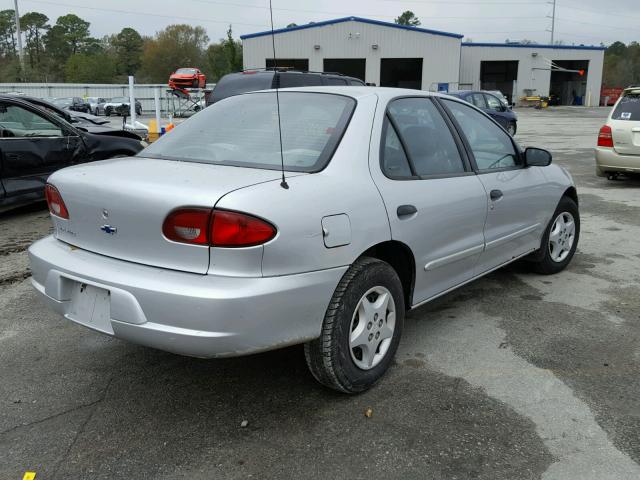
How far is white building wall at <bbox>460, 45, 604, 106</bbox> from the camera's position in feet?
177

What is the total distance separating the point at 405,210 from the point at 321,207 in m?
0.64

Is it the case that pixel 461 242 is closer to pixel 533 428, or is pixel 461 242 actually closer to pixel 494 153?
pixel 494 153

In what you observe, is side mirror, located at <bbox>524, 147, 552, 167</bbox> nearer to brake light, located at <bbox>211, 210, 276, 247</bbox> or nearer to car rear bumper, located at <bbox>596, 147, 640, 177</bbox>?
brake light, located at <bbox>211, 210, 276, 247</bbox>

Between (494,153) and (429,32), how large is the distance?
46.1 meters

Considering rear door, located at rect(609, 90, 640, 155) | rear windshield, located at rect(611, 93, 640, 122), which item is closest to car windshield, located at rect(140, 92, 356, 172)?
rear door, located at rect(609, 90, 640, 155)

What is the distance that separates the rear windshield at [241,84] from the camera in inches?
390

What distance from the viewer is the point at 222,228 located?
2.47 meters

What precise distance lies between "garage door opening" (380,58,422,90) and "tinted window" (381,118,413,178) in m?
48.3

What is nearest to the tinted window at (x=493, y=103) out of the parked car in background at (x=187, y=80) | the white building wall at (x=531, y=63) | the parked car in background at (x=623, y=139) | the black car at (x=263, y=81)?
the parked car in background at (x=623, y=139)

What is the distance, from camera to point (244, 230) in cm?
248

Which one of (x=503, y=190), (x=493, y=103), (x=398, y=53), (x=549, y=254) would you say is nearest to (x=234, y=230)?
(x=503, y=190)

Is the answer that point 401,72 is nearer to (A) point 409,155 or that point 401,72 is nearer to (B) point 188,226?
(A) point 409,155

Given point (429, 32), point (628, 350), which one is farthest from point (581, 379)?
point (429, 32)

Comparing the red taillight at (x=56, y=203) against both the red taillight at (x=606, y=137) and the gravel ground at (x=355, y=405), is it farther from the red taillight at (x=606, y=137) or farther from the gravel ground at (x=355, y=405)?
the red taillight at (x=606, y=137)
